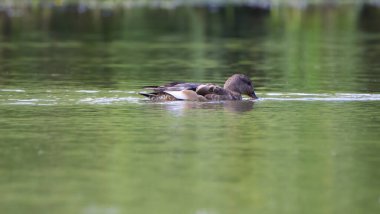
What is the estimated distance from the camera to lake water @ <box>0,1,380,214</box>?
30.0 ft

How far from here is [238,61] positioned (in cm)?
2483

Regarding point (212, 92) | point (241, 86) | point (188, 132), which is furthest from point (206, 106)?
Answer: point (188, 132)

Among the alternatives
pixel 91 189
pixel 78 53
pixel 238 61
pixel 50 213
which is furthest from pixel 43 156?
pixel 78 53

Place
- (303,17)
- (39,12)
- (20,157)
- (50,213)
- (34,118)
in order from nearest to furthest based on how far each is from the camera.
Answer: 1. (50,213)
2. (20,157)
3. (34,118)
4. (303,17)
5. (39,12)

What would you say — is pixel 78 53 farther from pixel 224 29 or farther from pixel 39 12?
pixel 39 12

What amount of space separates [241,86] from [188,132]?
158 inches

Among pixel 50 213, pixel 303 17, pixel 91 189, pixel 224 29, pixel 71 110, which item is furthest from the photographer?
pixel 303 17

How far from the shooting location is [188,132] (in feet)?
41.8

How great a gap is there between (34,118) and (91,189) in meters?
4.68

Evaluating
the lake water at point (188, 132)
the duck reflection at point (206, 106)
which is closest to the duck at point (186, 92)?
the duck reflection at point (206, 106)

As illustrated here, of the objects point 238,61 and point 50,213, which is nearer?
point 50,213

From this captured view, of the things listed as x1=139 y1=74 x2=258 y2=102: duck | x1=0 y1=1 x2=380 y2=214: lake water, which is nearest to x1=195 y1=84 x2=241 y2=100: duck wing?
x1=139 y1=74 x2=258 y2=102: duck

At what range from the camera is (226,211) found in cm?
852

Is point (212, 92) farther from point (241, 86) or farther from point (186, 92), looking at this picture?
point (241, 86)
